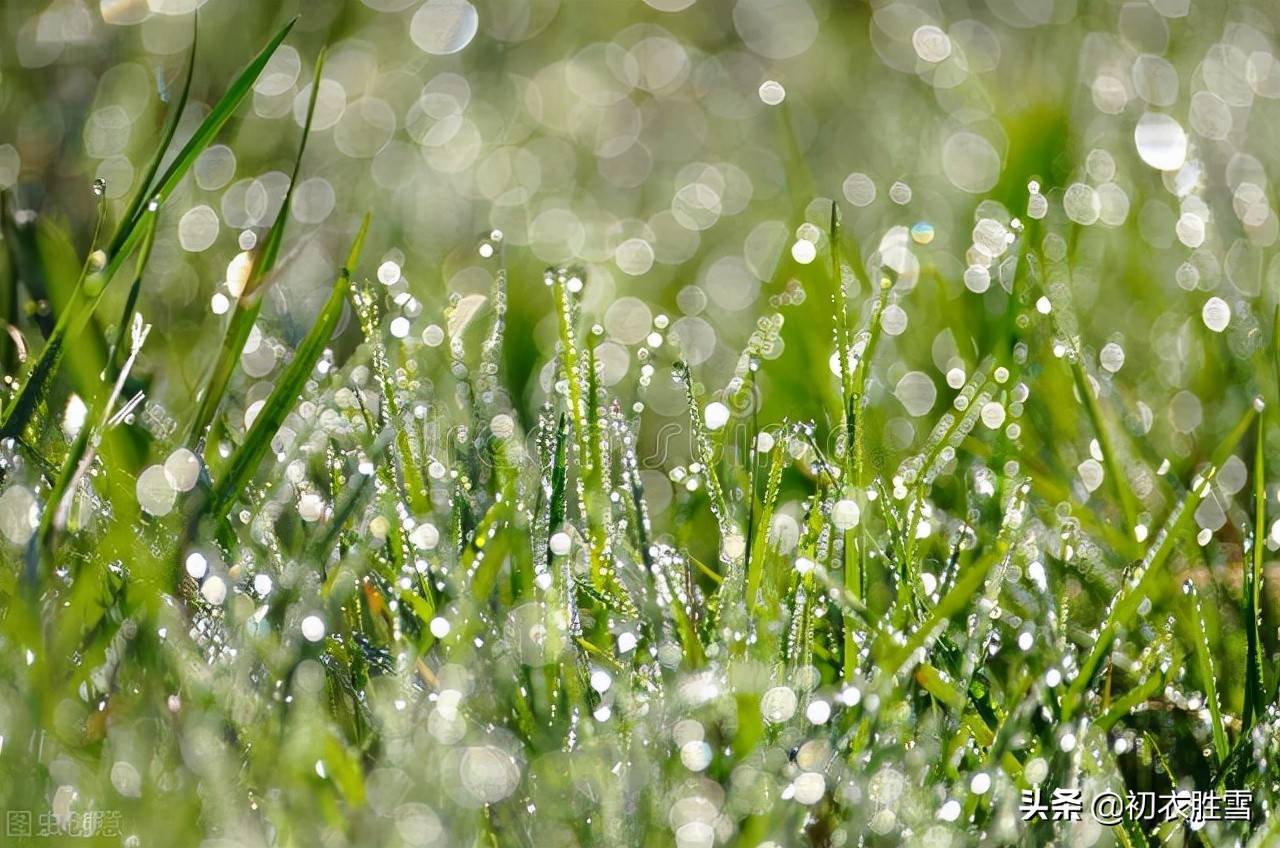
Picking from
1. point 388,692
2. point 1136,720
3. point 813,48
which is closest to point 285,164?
point 813,48

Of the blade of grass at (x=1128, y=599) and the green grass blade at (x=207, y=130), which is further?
the green grass blade at (x=207, y=130)

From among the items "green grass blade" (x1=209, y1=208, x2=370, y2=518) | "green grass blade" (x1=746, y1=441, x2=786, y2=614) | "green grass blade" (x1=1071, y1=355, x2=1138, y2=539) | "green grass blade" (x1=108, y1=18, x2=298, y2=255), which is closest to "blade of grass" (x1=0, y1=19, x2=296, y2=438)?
"green grass blade" (x1=108, y1=18, x2=298, y2=255)

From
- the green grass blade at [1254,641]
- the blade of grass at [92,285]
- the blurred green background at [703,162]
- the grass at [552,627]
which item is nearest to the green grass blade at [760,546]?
the grass at [552,627]

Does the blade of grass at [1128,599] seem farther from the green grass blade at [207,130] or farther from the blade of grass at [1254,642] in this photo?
the green grass blade at [207,130]

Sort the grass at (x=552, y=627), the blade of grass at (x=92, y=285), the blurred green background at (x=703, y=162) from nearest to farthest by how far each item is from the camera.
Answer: the grass at (x=552, y=627), the blade of grass at (x=92, y=285), the blurred green background at (x=703, y=162)

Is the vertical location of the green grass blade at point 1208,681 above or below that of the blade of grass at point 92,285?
below

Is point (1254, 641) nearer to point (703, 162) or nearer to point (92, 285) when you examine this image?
point (92, 285)

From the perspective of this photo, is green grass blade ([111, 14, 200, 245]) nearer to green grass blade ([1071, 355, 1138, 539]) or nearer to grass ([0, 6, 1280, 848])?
grass ([0, 6, 1280, 848])

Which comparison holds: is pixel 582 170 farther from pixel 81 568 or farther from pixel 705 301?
pixel 81 568
